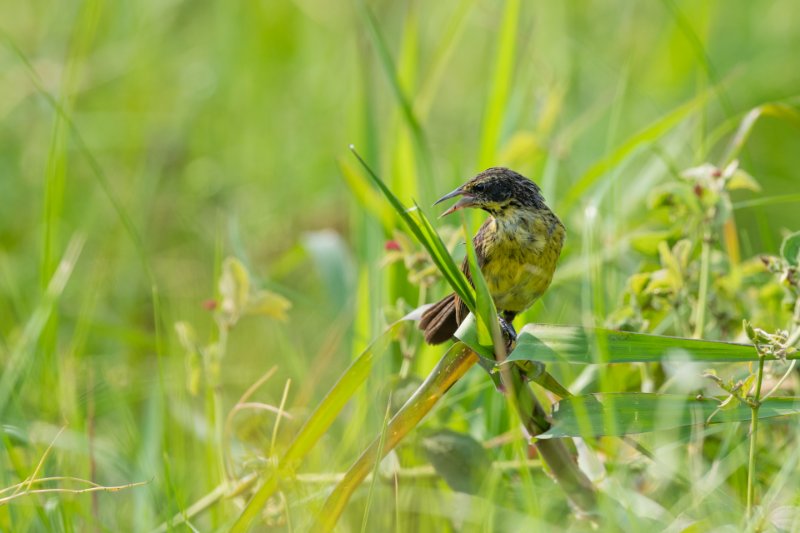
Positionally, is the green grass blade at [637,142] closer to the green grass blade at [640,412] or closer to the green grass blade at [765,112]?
the green grass blade at [765,112]

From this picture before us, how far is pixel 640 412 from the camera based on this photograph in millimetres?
2203

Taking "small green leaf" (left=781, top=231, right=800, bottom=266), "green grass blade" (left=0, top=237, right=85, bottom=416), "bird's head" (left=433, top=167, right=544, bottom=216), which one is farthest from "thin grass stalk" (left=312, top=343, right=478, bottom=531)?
"green grass blade" (left=0, top=237, right=85, bottom=416)

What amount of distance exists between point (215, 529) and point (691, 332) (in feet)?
4.70

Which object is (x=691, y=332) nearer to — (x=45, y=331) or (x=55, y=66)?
(x=45, y=331)

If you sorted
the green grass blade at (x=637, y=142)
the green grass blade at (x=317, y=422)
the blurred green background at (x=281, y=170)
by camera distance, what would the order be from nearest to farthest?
the green grass blade at (x=317, y=422) → the blurred green background at (x=281, y=170) → the green grass blade at (x=637, y=142)

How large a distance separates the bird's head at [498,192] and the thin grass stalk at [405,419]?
0.50 metres

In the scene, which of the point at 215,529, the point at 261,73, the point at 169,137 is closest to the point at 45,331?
the point at 215,529

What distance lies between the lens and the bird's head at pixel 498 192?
2.66 meters

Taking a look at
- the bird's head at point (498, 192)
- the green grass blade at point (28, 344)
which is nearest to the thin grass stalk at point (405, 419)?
the bird's head at point (498, 192)

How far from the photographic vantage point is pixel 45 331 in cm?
329

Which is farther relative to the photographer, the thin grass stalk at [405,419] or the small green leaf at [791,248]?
the small green leaf at [791,248]

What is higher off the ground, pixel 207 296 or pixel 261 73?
pixel 261 73

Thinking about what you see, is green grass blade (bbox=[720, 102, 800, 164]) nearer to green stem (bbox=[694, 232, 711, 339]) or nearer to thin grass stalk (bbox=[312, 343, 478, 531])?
green stem (bbox=[694, 232, 711, 339])

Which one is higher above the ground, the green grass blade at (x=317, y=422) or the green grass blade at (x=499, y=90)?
the green grass blade at (x=499, y=90)
